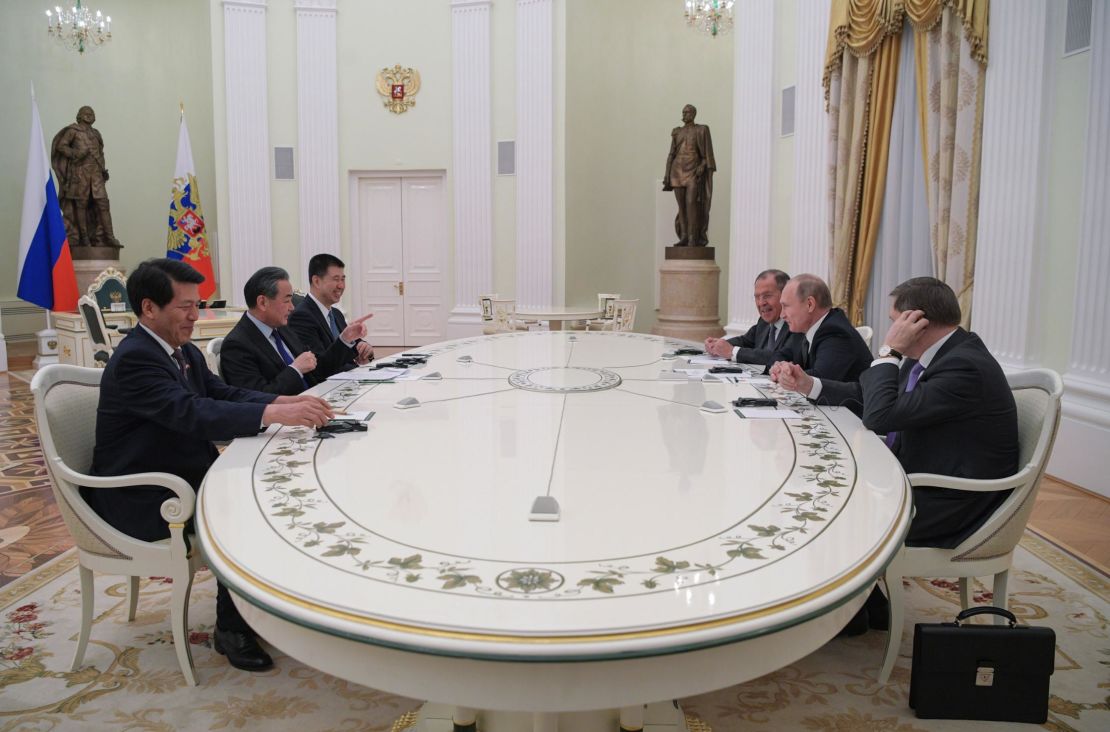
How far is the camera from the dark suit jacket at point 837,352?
3.43 meters

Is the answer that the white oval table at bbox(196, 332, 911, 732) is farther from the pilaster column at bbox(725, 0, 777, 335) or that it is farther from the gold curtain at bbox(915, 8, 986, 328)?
the pilaster column at bbox(725, 0, 777, 335)

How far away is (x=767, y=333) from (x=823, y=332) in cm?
124

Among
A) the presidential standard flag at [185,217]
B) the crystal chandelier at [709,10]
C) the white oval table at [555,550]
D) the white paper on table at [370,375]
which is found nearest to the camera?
the white oval table at [555,550]

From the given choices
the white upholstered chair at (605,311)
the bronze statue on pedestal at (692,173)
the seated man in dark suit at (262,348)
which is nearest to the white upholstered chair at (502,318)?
the white upholstered chair at (605,311)

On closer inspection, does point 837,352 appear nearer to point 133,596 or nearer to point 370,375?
point 370,375

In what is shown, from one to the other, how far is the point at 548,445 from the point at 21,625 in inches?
83.6

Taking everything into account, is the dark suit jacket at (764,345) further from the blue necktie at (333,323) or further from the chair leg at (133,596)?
the chair leg at (133,596)

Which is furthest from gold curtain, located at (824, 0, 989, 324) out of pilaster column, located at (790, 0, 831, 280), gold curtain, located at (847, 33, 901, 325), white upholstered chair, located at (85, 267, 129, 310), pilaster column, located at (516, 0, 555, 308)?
white upholstered chair, located at (85, 267, 129, 310)

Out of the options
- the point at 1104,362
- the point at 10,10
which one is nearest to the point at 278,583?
the point at 1104,362

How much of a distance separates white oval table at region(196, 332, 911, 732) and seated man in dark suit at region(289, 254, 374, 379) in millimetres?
1766

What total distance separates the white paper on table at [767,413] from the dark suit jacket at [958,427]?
0.30 m

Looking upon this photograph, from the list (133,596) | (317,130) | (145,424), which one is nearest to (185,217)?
(317,130)

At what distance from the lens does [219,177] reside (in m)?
10.6

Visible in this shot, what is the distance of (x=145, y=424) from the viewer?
2.56 meters
